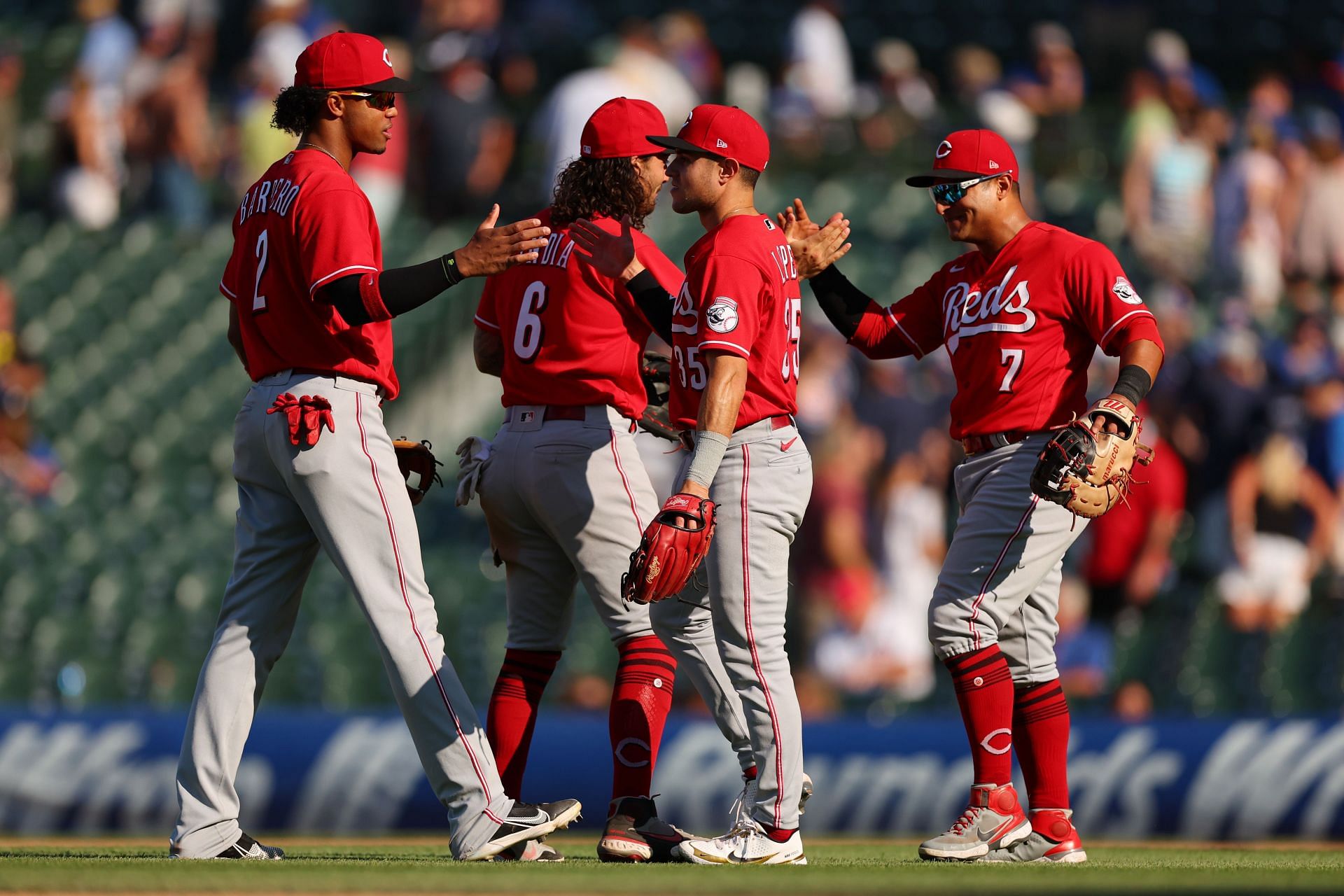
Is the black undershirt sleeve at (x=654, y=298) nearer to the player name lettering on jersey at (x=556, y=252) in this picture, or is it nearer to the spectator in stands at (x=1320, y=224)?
the player name lettering on jersey at (x=556, y=252)

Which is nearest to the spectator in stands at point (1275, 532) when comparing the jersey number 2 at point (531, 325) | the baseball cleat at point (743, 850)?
the baseball cleat at point (743, 850)

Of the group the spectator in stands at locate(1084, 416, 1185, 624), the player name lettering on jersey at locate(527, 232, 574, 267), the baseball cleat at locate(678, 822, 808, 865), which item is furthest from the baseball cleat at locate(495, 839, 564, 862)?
the spectator in stands at locate(1084, 416, 1185, 624)

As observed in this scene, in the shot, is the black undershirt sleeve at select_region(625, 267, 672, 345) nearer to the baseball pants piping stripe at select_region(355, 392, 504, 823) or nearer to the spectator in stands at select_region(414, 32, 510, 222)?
the baseball pants piping stripe at select_region(355, 392, 504, 823)

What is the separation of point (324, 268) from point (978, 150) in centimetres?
194

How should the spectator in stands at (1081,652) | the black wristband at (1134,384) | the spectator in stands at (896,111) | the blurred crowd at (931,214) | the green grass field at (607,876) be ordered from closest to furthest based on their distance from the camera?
the green grass field at (607,876), the black wristband at (1134,384), the spectator in stands at (1081,652), the blurred crowd at (931,214), the spectator in stands at (896,111)

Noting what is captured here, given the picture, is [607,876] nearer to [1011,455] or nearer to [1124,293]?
[1011,455]

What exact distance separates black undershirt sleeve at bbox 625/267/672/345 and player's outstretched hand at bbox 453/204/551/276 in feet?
1.64

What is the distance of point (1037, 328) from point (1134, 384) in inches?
12.9

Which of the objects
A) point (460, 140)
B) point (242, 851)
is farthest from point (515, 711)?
point (460, 140)

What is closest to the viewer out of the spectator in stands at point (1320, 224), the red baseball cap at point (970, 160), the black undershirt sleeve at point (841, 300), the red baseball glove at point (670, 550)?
the red baseball glove at point (670, 550)

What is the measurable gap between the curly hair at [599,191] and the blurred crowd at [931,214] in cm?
435

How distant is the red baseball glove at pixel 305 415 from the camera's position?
4.78 m

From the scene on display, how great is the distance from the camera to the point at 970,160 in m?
5.35

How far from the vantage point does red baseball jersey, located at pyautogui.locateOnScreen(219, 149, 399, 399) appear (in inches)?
189
